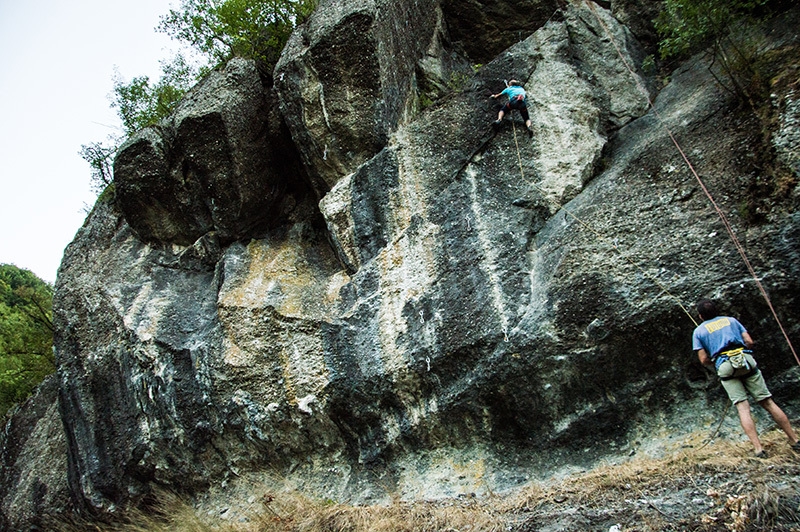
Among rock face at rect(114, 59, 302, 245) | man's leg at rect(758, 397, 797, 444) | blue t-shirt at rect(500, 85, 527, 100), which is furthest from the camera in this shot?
rock face at rect(114, 59, 302, 245)

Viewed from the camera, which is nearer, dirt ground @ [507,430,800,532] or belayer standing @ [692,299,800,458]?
dirt ground @ [507,430,800,532]

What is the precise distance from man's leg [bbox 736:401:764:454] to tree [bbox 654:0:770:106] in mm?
3837

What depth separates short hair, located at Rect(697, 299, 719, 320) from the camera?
18.8 ft

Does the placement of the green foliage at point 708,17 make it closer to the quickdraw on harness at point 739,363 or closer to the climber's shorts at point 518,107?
the climber's shorts at point 518,107

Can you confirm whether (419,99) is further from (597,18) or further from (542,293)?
(542,293)

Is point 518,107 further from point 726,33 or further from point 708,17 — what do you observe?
point 726,33

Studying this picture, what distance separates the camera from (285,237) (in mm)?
10867

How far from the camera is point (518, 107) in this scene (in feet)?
29.0

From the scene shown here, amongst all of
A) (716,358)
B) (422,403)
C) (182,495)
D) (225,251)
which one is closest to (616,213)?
(716,358)

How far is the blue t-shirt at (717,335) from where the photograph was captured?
5590mm

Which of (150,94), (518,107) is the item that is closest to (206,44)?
(150,94)

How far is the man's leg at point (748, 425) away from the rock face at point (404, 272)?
80 centimetres

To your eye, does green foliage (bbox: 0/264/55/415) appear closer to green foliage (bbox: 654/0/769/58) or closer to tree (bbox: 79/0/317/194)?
tree (bbox: 79/0/317/194)

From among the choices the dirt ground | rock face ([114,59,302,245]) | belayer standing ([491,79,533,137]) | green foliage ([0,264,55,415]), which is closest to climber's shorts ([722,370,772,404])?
the dirt ground
